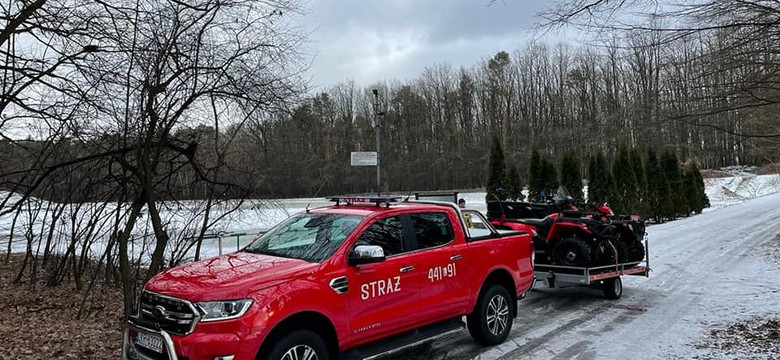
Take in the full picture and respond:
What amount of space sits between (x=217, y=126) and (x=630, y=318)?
683cm

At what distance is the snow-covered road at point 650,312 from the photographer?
5.99 m

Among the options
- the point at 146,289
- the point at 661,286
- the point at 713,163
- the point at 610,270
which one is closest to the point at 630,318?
the point at 610,270

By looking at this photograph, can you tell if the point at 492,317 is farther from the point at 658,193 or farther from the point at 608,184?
the point at 658,193

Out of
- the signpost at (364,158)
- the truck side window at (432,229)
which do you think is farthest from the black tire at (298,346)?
the signpost at (364,158)

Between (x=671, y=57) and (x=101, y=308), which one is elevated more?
(x=671, y=57)

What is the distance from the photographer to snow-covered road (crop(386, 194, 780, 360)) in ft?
19.6

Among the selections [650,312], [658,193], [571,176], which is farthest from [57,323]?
[658,193]

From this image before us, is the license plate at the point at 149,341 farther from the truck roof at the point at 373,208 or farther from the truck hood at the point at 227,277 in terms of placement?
the truck roof at the point at 373,208

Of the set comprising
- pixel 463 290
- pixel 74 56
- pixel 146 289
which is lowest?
pixel 463 290

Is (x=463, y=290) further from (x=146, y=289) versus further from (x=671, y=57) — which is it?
(x=671, y=57)

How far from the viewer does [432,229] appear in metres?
5.93

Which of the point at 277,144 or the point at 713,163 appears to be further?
the point at 713,163

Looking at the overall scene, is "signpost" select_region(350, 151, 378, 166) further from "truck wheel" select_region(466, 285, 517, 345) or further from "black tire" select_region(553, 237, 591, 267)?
"truck wheel" select_region(466, 285, 517, 345)

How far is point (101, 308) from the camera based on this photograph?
29.2 feet
